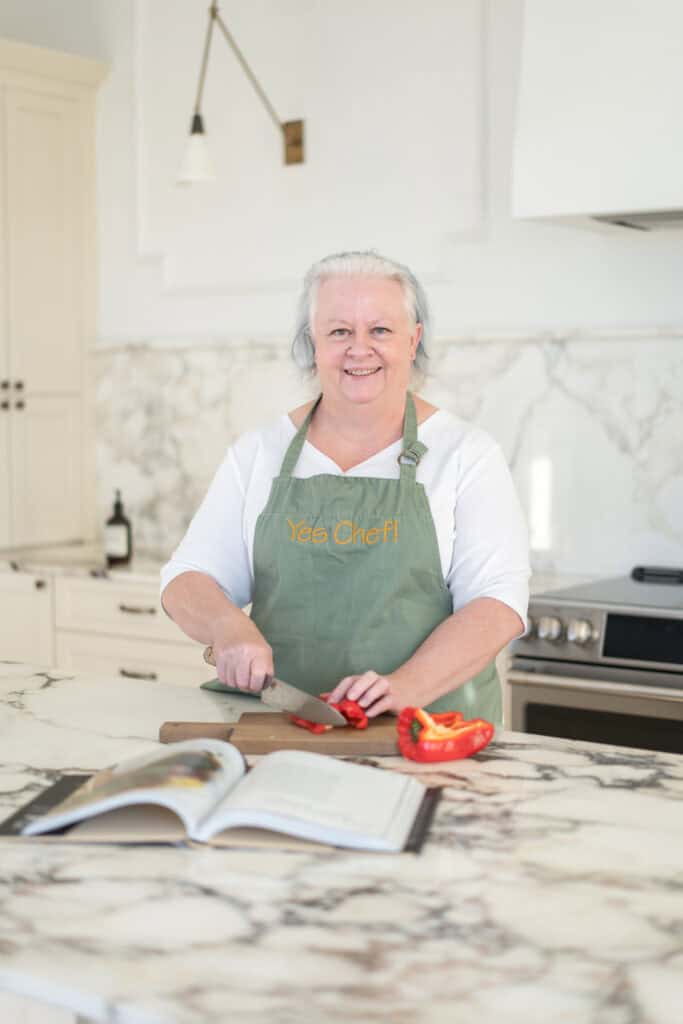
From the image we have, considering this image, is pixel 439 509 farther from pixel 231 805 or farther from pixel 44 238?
pixel 44 238

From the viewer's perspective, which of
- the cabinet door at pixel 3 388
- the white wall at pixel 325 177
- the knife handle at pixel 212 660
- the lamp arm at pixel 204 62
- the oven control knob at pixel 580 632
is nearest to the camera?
the knife handle at pixel 212 660

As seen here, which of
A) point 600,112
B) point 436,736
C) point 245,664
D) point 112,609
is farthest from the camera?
point 112,609

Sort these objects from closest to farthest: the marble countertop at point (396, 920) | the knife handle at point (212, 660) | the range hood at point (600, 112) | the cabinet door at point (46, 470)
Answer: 1. the marble countertop at point (396, 920)
2. the knife handle at point (212, 660)
3. the range hood at point (600, 112)
4. the cabinet door at point (46, 470)

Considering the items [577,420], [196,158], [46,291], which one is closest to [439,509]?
[577,420]

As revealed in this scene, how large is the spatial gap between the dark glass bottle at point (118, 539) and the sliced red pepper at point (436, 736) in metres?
2.56

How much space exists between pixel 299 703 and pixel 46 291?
2895 mm

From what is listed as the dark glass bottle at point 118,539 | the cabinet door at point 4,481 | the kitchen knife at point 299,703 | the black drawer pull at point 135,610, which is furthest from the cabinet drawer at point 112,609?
the kitchen knife at point 299,703

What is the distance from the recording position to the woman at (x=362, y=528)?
219 cm

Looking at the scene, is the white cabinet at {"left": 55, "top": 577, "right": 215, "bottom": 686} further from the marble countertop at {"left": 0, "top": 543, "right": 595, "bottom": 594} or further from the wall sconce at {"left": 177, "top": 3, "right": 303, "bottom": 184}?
the wall sconce at {"left": 177, "top": 3, "right": 303, "bottom": 184}

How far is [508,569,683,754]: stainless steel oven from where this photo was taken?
2.87 m

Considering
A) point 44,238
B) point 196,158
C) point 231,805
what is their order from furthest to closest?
1. point 44,238
2. point 196,158
3. point 231,805

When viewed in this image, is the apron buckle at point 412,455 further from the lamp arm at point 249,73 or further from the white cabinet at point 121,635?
the lamp arm at point 249,73

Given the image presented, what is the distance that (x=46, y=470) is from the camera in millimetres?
4461

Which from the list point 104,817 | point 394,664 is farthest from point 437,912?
point 394,664
